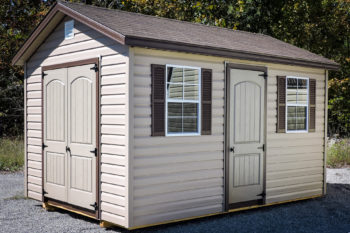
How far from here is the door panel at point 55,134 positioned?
300 inches

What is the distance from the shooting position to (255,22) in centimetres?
1778

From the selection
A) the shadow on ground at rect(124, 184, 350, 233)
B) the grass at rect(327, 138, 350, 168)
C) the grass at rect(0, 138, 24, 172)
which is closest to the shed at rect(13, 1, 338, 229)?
the shadow on ground at rect(124, 184, 350, 233)

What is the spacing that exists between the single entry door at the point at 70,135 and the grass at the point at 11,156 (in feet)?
17.7

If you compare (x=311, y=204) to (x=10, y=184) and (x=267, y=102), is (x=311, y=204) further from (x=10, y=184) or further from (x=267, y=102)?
(x=10, y=184)

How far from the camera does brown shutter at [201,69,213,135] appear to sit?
7312 millimetres

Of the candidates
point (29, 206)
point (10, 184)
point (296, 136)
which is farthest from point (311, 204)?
point (10, 184)

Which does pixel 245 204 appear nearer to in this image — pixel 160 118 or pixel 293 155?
pixel 293 155

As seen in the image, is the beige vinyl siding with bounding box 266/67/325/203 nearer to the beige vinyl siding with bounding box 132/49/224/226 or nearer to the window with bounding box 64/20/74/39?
the beige vinyl siding with bounding box 132/49/224/226

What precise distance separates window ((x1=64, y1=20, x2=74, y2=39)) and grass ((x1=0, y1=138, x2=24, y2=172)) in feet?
21.1

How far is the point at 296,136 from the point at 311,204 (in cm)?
134

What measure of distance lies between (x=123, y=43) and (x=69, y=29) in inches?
73.1

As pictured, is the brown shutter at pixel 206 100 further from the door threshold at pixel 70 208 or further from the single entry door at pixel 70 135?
the door threshold at pixel 70 208

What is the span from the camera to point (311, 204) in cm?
888

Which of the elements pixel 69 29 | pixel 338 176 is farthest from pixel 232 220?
pixel 338 176
